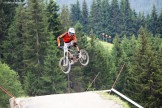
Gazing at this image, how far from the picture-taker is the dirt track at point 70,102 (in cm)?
1536

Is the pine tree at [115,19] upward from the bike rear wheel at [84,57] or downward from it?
upward

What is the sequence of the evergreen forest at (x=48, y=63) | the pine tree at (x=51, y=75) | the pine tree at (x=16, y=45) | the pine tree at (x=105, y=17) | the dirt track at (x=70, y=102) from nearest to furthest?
the dirt track at (x=70, y=102)
the evergreen forest at (x=48, y=63)
the pine tree at (x=51, y=75)
the pine tree at (x=16, y=45)
the pine tree at (x=105, y=17)

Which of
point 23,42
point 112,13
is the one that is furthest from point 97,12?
point 23,42

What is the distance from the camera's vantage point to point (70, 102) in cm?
1573

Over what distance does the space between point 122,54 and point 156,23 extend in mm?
66167

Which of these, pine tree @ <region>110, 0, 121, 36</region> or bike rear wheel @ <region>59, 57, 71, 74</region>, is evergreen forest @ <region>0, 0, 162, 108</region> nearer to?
bike rear wheel @ <region>59, 57, 71, 74</region>

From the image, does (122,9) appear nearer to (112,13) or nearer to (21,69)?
(112,13)

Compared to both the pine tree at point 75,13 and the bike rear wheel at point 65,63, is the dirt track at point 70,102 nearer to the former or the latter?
the bike rear wheel at point 65,63

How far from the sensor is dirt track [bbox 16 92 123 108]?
15355 mm

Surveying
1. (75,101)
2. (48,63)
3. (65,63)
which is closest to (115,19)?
(48,63)

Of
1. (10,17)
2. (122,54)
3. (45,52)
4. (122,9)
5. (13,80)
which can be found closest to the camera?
(13,80)

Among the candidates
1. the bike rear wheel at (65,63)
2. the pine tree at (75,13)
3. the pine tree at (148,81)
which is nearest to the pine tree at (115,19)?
the pine tree at (75,13)

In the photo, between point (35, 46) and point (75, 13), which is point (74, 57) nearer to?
point (35, 46)

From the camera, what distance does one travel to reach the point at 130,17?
150 meters
